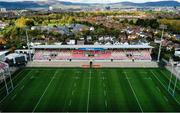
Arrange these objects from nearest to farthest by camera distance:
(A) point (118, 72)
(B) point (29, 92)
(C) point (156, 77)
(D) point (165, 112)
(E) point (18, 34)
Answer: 1. (D) point (165, 112)
2. (B) point (29, 92)
3. (C) point (156, 77)
4. (A) point (118, 72)
5. (E) point (18, 34)

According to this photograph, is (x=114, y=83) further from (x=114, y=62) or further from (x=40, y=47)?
(x=40, y=47)

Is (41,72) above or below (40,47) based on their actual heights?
below

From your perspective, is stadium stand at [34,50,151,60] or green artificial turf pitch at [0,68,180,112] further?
stadium stand at [34,50,151,60]

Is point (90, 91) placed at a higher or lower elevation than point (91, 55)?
lower

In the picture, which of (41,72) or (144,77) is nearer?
(144,77)

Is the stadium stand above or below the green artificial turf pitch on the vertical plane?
above

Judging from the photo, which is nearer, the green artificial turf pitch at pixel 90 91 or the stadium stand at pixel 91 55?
the green artificial turf pitch at pixel 90 91

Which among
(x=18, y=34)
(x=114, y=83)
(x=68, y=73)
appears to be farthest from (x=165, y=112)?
(x=18, y=34)

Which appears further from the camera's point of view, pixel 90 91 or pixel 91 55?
pixel 91 55
